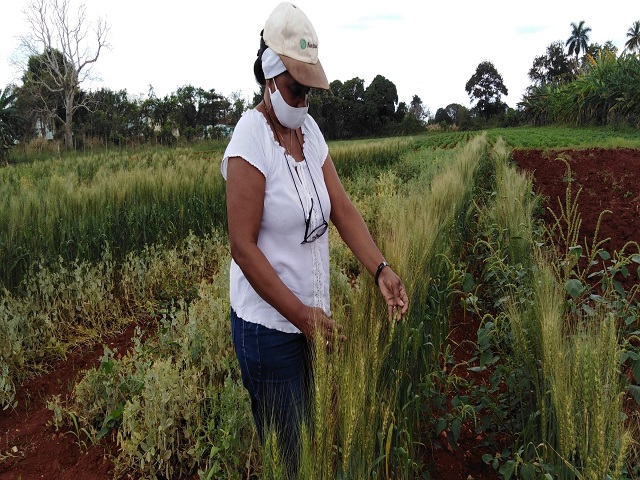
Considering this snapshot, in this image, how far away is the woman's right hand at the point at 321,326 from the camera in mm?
1326

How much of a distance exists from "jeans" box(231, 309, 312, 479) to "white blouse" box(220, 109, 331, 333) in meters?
0.04

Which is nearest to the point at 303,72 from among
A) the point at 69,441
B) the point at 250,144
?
the point at 250,144

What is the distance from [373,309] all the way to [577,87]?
37021 mm

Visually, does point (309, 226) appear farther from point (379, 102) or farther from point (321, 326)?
point (379, 102)

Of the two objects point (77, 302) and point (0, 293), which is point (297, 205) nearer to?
point (77, 302)

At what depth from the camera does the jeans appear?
1.57 m

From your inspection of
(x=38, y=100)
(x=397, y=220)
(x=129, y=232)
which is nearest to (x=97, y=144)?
(x=38, y=100)

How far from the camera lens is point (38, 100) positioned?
36.1 metres

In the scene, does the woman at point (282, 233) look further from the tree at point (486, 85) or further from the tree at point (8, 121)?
the tree at point (486, 85)

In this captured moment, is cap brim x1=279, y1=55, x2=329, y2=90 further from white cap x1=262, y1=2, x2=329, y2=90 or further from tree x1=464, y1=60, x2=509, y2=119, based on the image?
tree x1=464, y1=60, x2=509, y2=119

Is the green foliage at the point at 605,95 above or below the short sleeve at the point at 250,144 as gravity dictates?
above

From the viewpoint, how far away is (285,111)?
154 centimetres

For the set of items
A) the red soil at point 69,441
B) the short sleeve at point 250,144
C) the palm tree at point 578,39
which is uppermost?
the palm tree at point 578,39

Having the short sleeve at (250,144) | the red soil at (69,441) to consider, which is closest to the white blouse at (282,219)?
the short sleeve at (250,144)
